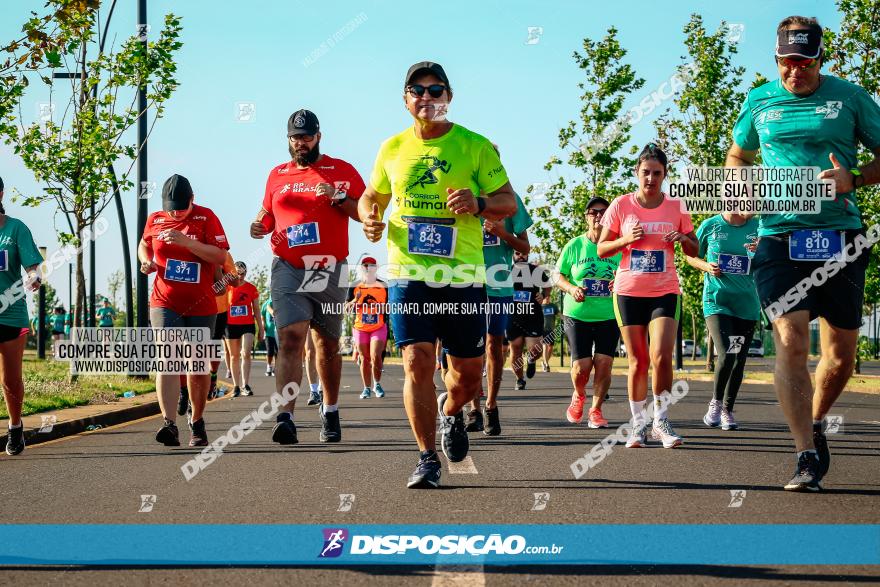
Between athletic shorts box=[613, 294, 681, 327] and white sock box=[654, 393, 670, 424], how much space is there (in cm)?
61

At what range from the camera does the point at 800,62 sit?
6.20 metres

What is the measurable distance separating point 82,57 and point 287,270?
10.4 m

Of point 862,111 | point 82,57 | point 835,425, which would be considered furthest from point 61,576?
point 82,57

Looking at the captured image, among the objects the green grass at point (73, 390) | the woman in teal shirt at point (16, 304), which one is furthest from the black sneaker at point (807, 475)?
the green grass at point (73, 390)

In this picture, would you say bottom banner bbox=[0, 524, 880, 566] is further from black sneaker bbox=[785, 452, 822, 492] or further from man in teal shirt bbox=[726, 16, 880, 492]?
man in teal shirt bbox=[726, 16, 880, 492]

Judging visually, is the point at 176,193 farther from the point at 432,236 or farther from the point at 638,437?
the point at 638,437

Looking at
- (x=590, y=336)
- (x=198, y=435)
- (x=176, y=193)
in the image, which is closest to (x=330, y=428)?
A: (x=198, y=435)

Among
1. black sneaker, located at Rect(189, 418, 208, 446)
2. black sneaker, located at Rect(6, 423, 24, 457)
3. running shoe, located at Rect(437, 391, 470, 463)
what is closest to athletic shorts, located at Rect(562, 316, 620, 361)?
black sneaker, located at Rect(189, 418, 208, 446)

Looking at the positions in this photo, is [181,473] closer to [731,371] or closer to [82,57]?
[731,371]

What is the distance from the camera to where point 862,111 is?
20.3ft

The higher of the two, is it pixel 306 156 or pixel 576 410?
pixel 306 156

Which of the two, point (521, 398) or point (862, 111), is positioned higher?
point (862, 111)

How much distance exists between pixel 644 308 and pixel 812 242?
271cm

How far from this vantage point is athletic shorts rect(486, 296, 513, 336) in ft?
33.0
